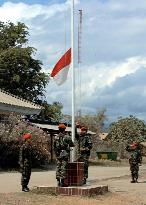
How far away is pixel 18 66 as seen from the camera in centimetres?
5603

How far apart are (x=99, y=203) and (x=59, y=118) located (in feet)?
155

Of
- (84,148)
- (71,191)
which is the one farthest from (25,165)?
(84,148)

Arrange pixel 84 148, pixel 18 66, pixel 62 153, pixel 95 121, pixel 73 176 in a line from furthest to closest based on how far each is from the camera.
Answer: pixel 95 121 → pixel 18 66 → pixel 84 148 → pixel 73 176 → pixel 62 153

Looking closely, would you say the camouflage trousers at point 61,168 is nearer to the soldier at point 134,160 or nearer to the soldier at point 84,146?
the soldier at point 84,146

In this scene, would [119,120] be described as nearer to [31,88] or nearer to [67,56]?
[31,88]

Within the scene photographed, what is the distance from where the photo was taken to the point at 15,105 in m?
31.6

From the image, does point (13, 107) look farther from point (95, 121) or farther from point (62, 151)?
point (95, 121)

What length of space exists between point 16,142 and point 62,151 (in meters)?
13.7

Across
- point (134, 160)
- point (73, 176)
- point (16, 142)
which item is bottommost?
point (73, 176)

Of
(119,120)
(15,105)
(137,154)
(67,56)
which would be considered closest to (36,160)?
(15,105)

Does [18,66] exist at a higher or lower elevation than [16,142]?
higher

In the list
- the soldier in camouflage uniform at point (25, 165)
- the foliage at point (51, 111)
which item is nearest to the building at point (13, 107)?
the soldier in camouflage uniform at point (25, 165)

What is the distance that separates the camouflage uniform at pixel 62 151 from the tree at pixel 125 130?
59.9m

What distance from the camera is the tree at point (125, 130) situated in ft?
255
